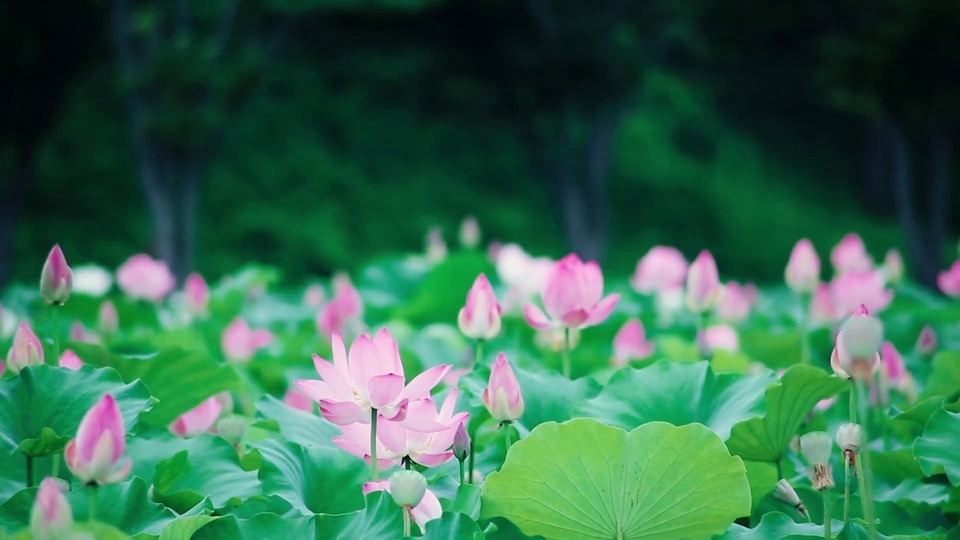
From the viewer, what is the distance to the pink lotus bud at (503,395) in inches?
32.0

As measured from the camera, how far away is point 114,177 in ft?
29.5

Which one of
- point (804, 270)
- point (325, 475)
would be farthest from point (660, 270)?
point (325, 475)

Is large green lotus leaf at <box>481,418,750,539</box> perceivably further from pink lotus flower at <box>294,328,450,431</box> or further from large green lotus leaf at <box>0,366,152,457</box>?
large green lotus leaf at <box>0,366,152,457</box>

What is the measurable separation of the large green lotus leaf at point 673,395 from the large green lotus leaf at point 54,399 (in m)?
0.44

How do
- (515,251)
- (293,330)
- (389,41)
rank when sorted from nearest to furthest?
1. (515,251)
2. (293,330)
3. (389,41)

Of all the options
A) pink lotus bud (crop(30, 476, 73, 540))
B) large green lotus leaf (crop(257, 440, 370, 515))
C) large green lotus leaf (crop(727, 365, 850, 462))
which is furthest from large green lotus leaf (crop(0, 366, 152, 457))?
large green lotus leaf (crop(727, 365, 850, 462))

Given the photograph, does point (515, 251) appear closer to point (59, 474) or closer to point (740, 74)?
point (59, 474)

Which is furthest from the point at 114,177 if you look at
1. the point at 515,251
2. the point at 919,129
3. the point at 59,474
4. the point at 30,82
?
the point at 59,474

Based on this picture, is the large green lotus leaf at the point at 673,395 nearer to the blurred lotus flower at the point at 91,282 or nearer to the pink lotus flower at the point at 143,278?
the pink lotus flower at the point at 143,278

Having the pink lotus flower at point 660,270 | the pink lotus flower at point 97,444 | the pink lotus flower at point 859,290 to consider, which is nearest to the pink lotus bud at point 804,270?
the pink lotus flower at point 859,290

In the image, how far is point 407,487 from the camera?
0.67m

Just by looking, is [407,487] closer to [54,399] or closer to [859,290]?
[54,399]

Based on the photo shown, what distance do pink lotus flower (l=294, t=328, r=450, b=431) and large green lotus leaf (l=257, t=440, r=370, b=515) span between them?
88 millimetres

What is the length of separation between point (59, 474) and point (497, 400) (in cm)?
43
